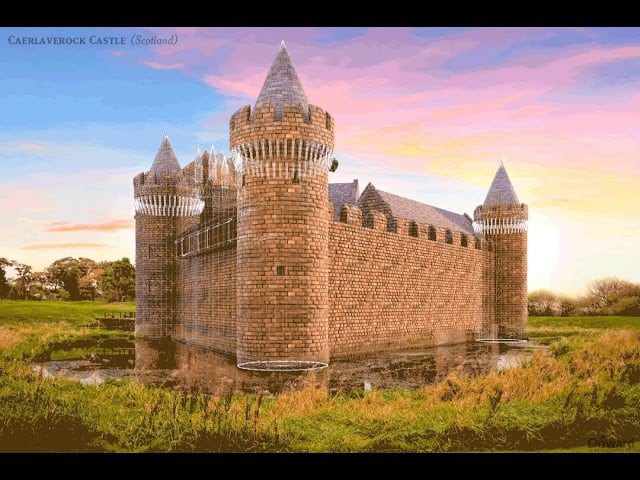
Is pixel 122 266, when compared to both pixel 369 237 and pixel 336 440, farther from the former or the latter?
pixel 336 440

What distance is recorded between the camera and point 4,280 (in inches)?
512

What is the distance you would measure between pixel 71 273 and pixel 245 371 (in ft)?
17.0

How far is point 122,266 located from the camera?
20047 mm

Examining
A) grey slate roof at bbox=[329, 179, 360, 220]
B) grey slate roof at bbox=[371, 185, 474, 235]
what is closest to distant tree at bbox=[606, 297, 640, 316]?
grey slate roof at bbox=[371, 185, 474, 235]

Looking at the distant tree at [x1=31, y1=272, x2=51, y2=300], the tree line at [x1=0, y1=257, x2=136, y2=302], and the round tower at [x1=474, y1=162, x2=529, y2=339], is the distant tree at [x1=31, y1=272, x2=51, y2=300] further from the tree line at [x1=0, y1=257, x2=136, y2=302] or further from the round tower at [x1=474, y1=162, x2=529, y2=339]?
the round tower at [x1=474, y1=162, x2=529, y2=339]

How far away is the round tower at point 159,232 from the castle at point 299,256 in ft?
0.13

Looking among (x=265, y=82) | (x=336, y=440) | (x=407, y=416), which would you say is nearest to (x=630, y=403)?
(x=407, y=416)

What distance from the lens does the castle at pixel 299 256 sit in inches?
551

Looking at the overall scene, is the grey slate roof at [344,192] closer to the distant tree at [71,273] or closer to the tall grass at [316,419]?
the distant tree at [71,273]

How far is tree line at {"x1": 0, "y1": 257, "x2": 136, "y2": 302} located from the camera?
13219 mm

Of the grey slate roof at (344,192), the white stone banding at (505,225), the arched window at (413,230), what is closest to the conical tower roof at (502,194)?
the white stone banding at (505,225)

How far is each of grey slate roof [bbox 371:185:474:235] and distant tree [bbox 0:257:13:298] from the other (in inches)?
538

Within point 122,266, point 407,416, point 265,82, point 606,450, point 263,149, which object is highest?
point 265,82
